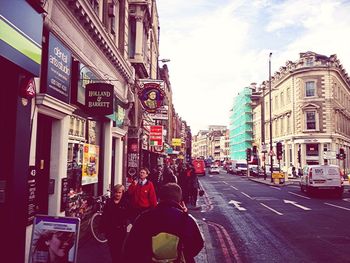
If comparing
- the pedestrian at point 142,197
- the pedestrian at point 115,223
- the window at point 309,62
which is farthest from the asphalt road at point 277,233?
the window at point 309,62

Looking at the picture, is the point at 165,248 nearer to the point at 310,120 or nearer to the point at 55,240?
the point at 55,240

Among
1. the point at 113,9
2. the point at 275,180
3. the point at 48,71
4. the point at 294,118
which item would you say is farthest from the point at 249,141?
the point at 48,71

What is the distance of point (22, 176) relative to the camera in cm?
677

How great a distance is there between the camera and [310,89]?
53.3 metres

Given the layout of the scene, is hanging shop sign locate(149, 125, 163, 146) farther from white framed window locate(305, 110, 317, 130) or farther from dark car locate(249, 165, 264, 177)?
white framed window locate(305, 110, 317, 130)

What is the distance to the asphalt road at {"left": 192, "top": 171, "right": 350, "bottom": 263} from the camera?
7918 millimetres

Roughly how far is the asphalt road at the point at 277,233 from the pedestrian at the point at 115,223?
2340 mm

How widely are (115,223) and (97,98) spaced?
5.36 metres

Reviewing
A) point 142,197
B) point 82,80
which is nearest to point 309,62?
point 82,80

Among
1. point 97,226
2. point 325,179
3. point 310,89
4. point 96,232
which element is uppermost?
point 310,89

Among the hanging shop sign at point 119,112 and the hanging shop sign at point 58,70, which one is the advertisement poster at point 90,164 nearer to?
the hanging shop sign at point 119,112

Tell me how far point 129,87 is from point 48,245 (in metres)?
14.8

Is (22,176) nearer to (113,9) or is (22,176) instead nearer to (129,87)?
(113,9)

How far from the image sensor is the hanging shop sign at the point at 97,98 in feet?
34.6
